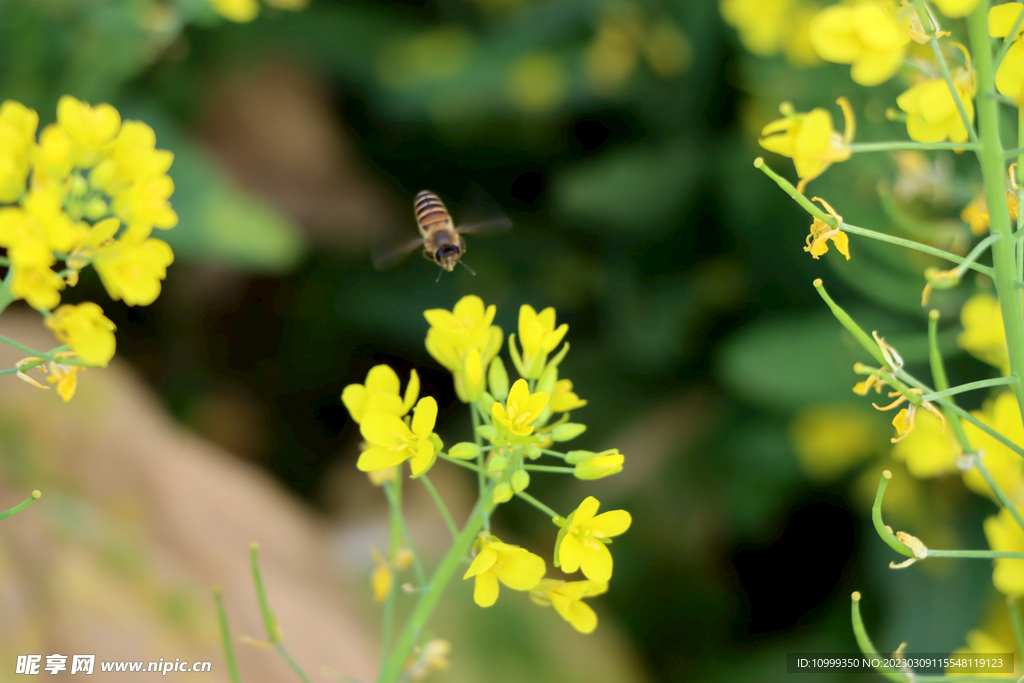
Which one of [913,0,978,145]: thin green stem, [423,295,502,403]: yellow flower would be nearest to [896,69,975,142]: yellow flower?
[913,0,978,145]: thin green stem

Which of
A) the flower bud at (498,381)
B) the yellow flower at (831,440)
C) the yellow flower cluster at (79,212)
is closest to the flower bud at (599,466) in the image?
the flower bud at (498,381)

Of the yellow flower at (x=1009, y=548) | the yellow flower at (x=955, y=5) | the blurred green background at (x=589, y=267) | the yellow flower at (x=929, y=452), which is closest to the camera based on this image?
the yellow flower at (x=955, y=5)

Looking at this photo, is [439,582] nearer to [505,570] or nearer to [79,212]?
[505,570]

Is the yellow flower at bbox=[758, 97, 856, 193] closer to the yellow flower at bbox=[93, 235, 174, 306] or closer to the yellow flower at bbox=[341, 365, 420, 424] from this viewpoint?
the yellow flower at bbox=[341, 365, 420, 424]

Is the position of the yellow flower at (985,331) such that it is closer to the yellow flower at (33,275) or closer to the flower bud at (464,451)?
the flower bud at (464,451)

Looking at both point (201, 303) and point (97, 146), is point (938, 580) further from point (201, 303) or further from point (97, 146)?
point (201, 303)
